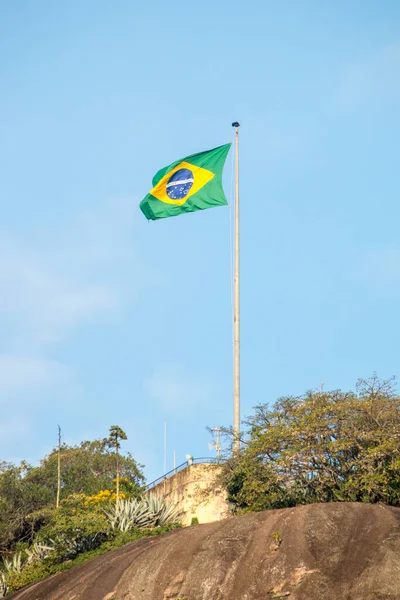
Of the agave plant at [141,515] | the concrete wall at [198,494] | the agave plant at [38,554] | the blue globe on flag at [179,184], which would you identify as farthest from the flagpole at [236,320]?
the agave plant at [38,554]

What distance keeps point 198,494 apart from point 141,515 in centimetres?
335

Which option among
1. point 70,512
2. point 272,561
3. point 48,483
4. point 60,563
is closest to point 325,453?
point 272,561

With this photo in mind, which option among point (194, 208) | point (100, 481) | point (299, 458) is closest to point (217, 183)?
point (194, 208)

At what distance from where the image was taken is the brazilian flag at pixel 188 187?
123ft

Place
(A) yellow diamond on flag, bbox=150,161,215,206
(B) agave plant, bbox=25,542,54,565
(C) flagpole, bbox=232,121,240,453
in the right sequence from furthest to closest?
(A) yellow diamond on flag, bbox=150,161,215,206
(B) agave plant, bbox=25,542,54,565
(C) flagpole, bbox=232,121,240,453

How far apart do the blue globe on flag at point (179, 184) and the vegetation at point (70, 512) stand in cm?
1404

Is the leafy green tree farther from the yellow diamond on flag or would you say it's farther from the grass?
the yellow diamond on flag

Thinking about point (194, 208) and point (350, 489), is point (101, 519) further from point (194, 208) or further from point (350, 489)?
point (194, 208)

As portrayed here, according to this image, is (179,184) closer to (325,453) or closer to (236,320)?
(236,320)

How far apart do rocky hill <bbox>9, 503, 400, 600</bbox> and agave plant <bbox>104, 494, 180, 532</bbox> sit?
27.5 ft

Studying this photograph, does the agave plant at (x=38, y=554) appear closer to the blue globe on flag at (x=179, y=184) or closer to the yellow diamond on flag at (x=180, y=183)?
the yellow diamond on flag at (x=180, y=183)

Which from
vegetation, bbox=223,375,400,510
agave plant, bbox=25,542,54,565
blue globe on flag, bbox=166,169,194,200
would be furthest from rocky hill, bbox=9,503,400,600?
blue globe on flag, bbox=166,169,194,200

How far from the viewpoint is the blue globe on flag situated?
38250mm

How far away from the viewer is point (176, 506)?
39.3 metres
